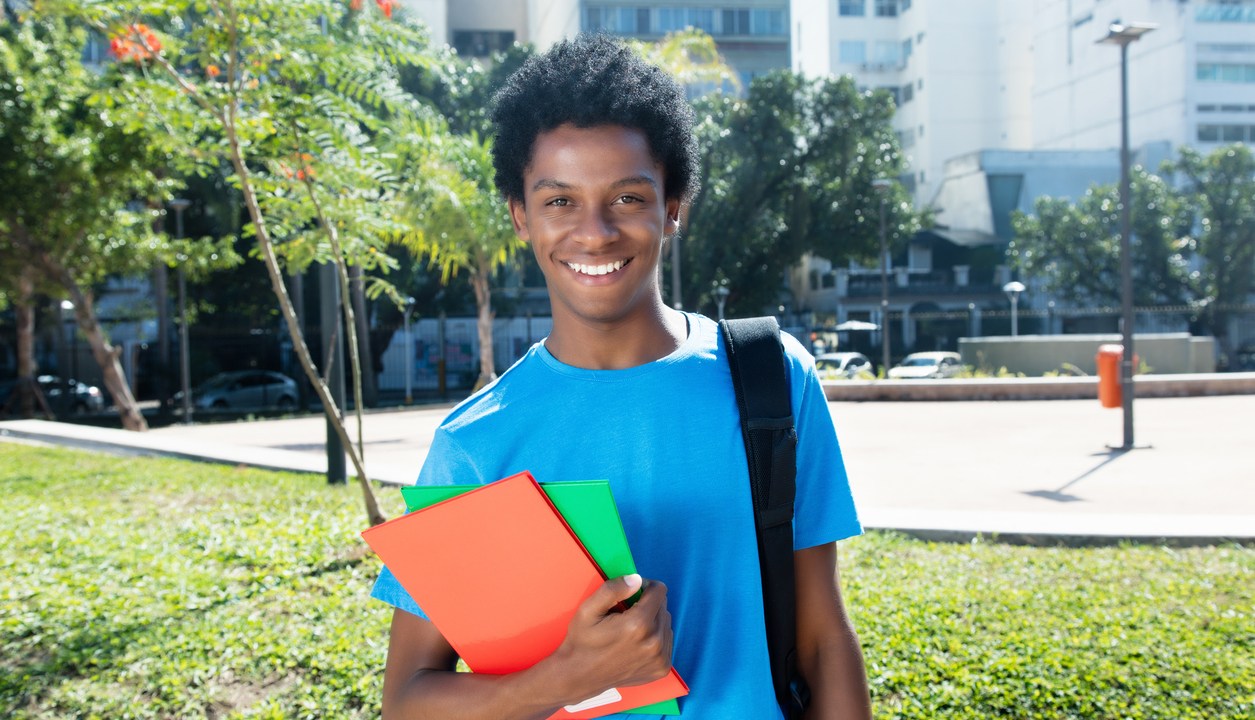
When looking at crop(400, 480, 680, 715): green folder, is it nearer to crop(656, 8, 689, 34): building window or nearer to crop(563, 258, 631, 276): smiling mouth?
crop(563, 258, 631, 276): smiling mouth

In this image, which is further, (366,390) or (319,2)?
(366,390)

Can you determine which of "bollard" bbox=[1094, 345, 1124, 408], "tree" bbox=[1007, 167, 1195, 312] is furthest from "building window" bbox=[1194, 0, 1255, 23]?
"bollard" bbox=[1094, 345, 1124, 408]

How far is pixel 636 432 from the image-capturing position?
1.52 meters

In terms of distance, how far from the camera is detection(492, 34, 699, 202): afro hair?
162cm

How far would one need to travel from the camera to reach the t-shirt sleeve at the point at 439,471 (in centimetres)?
156

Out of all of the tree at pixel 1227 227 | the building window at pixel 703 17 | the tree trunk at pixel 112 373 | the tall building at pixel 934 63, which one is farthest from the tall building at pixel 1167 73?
the tree trunk at pixel 112 373

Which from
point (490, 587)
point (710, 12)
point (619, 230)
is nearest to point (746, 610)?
point (490, 587)

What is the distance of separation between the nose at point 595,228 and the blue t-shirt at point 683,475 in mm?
197

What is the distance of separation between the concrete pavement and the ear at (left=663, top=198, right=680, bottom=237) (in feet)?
16.6

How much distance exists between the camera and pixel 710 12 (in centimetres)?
5244

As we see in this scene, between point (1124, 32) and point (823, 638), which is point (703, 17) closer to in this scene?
point (1124, 32)

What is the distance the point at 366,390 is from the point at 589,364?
2540cm

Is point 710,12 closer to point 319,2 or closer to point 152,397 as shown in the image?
point 152,397

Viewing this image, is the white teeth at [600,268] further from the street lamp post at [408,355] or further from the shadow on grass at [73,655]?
the street lamp post at [408,355]
